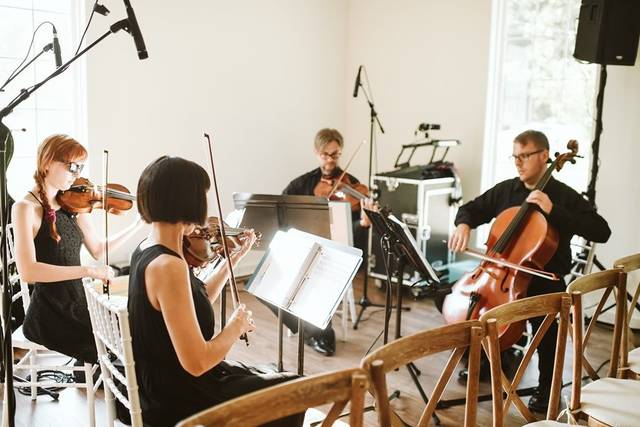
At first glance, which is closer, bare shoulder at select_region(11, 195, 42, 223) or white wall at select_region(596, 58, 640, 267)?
bare shoulder at select_region(11, 195, 42, 223)

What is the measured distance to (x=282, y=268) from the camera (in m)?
2.47

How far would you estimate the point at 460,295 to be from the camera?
10.2 ft

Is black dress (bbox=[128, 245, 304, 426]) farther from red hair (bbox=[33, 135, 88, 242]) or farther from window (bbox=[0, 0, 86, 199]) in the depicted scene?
window (bbox=[0, 0, 86, 199])

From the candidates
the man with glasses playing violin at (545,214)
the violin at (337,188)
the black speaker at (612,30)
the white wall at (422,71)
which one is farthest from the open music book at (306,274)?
the white wall at (422,71)

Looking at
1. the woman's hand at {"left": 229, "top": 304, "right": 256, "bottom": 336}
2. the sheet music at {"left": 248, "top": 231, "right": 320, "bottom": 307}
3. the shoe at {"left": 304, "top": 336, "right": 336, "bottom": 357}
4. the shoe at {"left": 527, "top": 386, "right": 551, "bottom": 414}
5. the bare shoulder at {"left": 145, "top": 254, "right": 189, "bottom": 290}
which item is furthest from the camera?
the shoe at {"left": 304, "top": 336, "right": 336, "bottom": 357}

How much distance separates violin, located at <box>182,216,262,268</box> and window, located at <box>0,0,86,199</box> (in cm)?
206

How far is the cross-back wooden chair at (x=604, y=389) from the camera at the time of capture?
2037 millimetres

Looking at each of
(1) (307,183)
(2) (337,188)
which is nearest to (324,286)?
(2) (337,188)

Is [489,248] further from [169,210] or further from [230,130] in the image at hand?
[230,130]

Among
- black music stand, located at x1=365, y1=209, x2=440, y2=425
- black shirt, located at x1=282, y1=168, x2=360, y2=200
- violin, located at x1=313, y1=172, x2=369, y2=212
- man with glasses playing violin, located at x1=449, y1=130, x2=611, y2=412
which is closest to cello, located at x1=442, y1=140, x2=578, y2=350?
man with glasses playing violin, located at x1=449, y1=130, x2=611, y2=412

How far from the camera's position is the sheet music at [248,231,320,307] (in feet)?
7.80

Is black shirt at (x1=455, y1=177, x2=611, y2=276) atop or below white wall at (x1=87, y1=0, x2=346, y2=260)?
below

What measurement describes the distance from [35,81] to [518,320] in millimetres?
3446

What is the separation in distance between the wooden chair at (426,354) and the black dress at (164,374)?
0.45m
